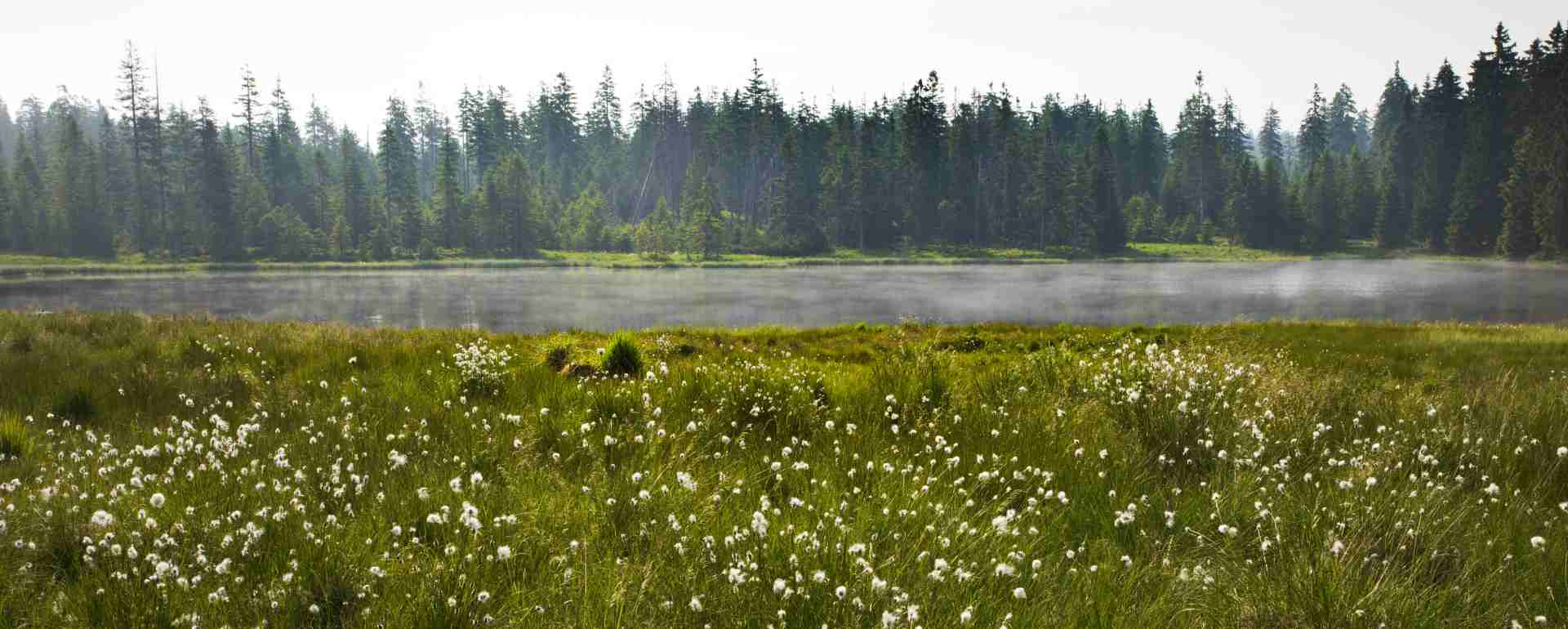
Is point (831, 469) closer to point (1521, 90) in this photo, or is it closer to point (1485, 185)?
point (1485, 185)

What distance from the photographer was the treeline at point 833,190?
8244 cm

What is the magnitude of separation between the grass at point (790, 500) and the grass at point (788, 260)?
6777 cm

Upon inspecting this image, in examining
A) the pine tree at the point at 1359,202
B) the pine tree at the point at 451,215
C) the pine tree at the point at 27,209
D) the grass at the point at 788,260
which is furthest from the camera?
the pine tree at the point at 1359,202

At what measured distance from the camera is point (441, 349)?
12977 millimetres

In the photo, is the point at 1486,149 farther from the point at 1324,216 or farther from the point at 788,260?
the point at 788,260

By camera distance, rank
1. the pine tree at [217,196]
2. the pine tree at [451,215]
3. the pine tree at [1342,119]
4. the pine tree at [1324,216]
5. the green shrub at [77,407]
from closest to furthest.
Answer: the green shrub at [77,407] < the pine tree at [217,196] < the pine tree at [451,215] < the pine tree at [1324,216] < the pine tree at [1342,119]

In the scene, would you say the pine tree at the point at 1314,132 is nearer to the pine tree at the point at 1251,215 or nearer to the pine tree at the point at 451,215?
the pine tree at the point at 1251,215

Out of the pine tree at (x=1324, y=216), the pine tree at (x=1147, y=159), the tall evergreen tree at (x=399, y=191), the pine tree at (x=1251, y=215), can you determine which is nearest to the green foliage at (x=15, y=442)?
the tall evergreen tree at (x=399, y=191)

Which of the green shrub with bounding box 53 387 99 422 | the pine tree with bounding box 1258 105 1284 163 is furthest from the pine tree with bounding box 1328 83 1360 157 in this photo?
the green shrub with bounding box 53 387 99 422

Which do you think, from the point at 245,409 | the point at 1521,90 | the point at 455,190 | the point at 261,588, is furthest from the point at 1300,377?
the point at 1521,90

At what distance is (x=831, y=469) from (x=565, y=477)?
1.89m

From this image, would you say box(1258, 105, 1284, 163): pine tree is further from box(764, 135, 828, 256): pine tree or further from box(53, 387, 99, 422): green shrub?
box(53, 387, 99, 422): green shrub

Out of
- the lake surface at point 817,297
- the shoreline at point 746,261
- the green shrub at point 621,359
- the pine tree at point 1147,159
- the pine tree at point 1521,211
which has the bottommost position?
the lake surface at point 817,297

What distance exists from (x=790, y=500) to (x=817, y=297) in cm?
3595
